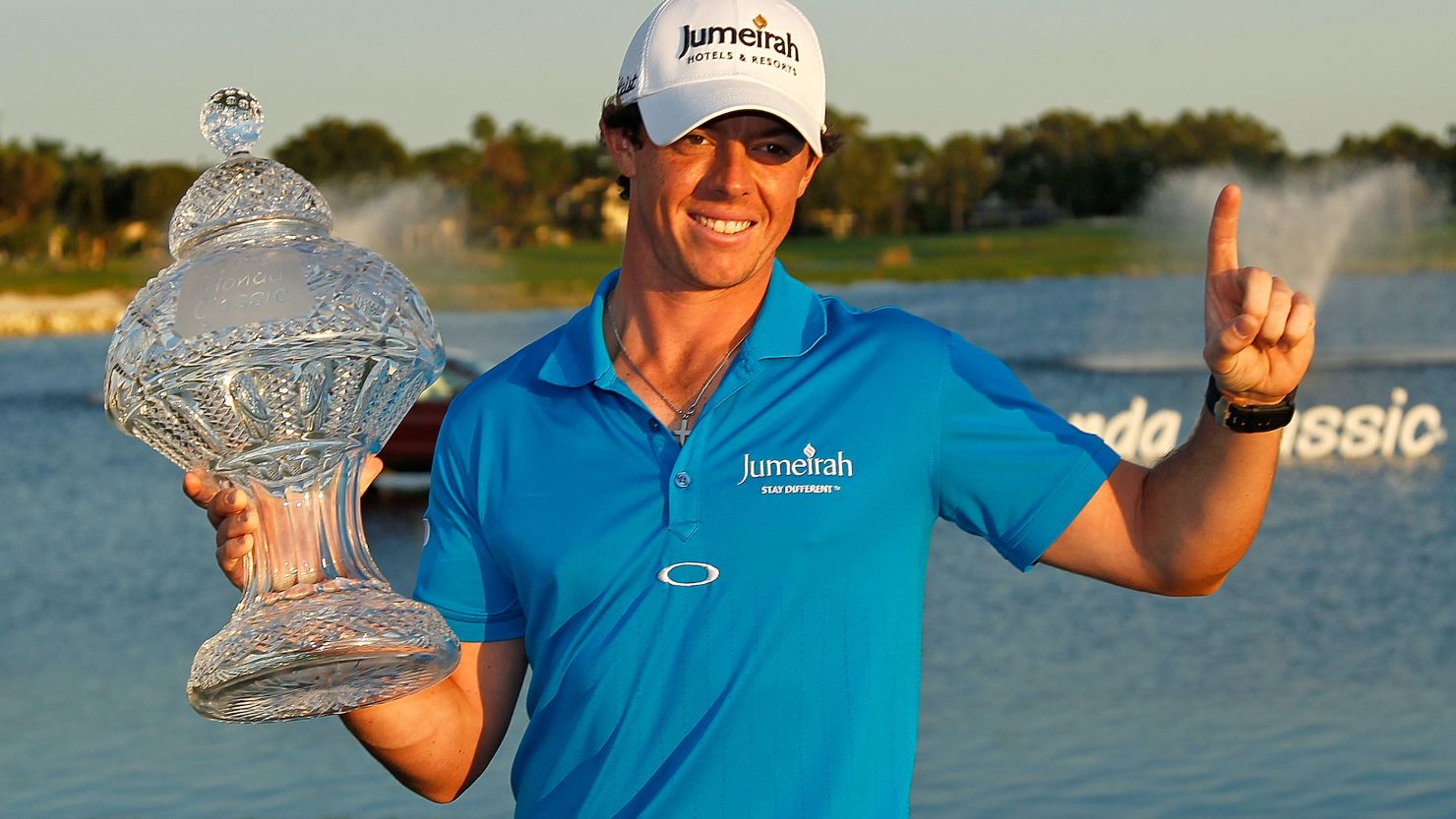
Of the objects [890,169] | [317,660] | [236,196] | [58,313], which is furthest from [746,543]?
[890,169]

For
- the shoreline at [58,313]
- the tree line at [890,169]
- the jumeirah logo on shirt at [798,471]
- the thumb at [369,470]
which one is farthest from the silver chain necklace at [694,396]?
the tree line at [890,169]

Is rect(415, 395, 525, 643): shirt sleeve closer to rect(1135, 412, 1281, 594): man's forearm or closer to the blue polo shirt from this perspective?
the blue polo shirt

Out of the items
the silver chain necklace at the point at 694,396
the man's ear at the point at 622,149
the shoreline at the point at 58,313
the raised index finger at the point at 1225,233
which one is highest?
the man's ear at the point at 622,149

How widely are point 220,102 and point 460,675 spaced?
2.74 ft

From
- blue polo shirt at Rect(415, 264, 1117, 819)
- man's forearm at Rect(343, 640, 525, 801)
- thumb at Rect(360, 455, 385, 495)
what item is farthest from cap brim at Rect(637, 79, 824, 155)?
man's forearm at Rect(343, 640, 525, 801)

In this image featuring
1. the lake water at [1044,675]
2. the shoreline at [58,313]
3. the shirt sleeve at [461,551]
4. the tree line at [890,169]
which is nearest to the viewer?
the shirt sleeve at [461,551]

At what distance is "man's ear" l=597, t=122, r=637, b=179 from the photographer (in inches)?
110

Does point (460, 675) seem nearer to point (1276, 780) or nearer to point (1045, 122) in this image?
point (1276, 780)

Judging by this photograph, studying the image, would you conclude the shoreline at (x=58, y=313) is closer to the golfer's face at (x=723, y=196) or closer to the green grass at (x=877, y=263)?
the green grass at (x=877, y=263)

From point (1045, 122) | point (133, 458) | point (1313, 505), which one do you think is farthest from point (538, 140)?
point (1313, 505)

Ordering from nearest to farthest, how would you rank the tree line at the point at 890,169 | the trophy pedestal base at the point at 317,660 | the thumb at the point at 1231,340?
the thumb at the point at 1231,340 < the trophy pedestal base at the point at 317,660 < the tree line at the point at 890,169

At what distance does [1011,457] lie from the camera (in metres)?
2.61

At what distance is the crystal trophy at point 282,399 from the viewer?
248 cm

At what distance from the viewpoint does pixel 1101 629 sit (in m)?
11.8
